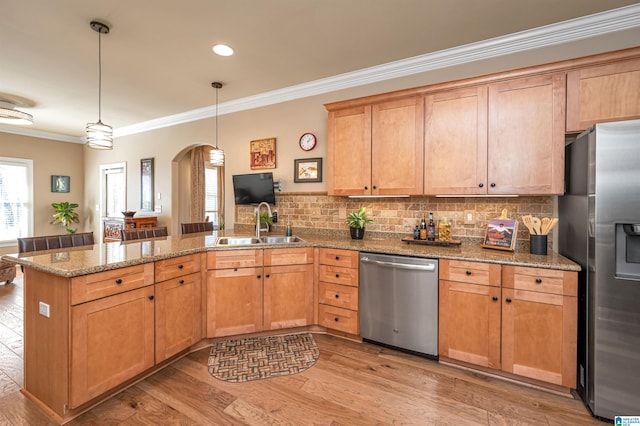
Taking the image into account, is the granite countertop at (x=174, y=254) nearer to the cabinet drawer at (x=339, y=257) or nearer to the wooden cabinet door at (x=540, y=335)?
the cabinet drawer at (x=339, y=257)

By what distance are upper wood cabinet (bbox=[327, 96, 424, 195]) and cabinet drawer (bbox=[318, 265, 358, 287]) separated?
0.78 meters

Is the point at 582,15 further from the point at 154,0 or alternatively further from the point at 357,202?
the point at 154,0

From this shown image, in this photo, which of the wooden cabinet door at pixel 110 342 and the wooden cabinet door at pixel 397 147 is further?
the wooden cabinet door at pixel 397 147

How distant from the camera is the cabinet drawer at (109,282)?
1.65m

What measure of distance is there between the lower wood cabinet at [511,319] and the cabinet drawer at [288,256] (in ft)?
4.01

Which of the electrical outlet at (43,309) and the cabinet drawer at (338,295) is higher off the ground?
the electrical outlet at (43,309)

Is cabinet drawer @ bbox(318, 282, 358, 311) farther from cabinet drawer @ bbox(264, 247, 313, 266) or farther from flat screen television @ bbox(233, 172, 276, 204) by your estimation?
flat screen television @ bbox(233, 172, 276, 204)

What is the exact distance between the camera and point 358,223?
3.04m

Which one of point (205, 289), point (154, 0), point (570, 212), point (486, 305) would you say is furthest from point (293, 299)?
point (154, 0)

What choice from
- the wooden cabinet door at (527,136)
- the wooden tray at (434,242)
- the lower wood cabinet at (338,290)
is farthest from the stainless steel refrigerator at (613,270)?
the lower wood cabinet at (338,290)

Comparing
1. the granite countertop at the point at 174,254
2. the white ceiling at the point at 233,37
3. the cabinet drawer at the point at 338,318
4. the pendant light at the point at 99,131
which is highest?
the white ceiling at the point at 233,37

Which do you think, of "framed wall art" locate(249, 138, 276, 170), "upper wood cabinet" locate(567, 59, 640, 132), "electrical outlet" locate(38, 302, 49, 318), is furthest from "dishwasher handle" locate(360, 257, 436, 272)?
"electrical outlet" locate(38, 302, 49, 318)

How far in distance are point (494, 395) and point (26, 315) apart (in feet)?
10.3

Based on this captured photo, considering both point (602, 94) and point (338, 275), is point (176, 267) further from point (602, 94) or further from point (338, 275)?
point (602, 94)
